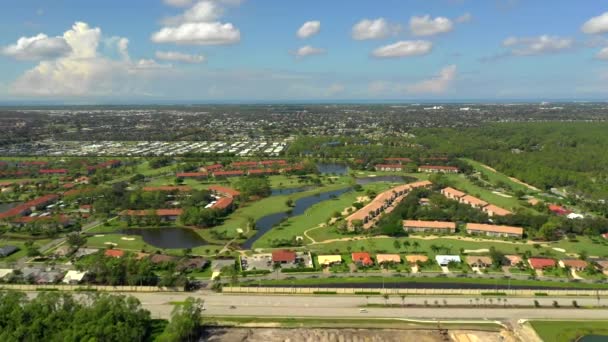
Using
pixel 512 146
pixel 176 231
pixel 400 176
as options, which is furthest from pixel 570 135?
pixel 176 231

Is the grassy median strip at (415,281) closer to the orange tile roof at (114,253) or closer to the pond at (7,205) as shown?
the orange tile roof at (114,253)

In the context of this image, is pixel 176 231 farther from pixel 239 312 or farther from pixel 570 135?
pixel 570 135

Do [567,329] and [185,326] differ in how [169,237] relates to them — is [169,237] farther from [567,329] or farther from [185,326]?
[567,329]

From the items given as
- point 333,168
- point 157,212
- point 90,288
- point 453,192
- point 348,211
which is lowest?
point 90,288

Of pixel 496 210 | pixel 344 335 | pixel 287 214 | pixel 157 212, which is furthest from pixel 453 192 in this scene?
pixel 157 212

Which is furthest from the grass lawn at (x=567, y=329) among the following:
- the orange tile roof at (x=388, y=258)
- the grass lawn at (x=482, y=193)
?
the grass lawn at (x=482, y=193)

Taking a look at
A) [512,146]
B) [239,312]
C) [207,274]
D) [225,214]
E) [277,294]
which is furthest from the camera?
[512,146]

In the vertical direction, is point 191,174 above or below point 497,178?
above
